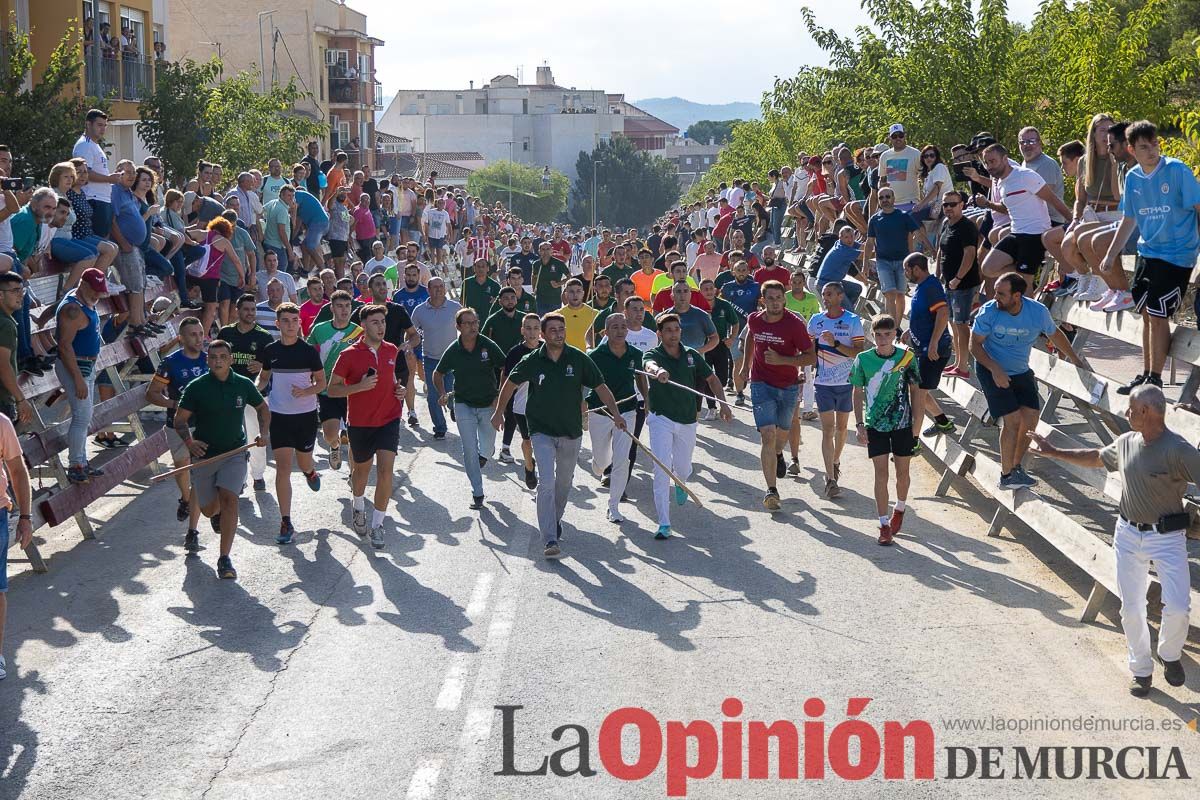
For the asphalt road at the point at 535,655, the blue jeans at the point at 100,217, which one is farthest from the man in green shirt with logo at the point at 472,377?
the blue jeans at the point at 100,217

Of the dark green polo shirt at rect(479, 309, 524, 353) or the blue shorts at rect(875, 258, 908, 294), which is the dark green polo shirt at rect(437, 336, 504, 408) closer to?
the dark green polo shirt at rect(479, 309, 524, 353)

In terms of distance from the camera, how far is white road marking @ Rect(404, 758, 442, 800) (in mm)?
7281

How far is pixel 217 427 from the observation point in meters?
11.9

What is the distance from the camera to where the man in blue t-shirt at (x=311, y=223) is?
2367 cm

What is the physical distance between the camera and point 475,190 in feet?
406

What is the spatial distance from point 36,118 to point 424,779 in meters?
21.3

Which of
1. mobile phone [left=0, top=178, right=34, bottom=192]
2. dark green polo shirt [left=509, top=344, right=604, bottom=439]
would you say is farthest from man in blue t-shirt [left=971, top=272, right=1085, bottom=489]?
mobile phone [left=0, top=178, right=34, bottom=192]

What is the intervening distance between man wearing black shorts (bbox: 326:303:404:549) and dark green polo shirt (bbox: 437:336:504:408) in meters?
1.30

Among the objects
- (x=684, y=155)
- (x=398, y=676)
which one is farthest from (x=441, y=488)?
(x=684, y=155)

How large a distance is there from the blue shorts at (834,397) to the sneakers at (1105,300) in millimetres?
2366

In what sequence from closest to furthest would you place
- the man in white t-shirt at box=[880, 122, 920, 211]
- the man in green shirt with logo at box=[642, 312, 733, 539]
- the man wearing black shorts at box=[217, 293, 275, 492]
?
the man in green shirt with logo at box=[642, 312, 733, 539], the man wearing black shorts at box=[217, 293, 275, 492], the man in white t-shirt at box=[880, 122, 920, 211]

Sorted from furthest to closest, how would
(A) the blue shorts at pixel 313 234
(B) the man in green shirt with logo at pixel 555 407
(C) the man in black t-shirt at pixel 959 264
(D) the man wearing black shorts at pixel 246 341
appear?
(A) the blue shorts at pixel 313 234 < (C) the man in black t-shirt at pixel 959 264 < (D) the man wearing black shorts at pixel 246 341 < (B) the man in green shirt with logo at pixel 555 407

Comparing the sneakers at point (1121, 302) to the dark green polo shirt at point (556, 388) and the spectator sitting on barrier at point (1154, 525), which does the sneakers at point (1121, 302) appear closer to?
the spectator sitting on barrier at point (1154, 525)

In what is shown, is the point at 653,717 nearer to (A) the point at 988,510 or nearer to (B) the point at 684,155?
(A) the point at 988,510
